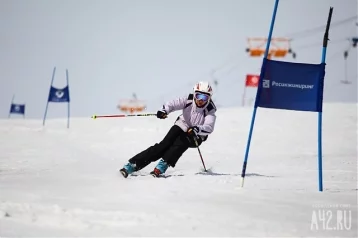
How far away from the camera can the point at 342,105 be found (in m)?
22.8

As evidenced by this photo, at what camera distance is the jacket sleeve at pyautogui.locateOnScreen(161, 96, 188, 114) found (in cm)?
730

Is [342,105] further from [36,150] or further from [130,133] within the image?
[36,150]

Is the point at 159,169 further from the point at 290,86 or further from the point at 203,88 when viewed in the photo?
the point at 290,86

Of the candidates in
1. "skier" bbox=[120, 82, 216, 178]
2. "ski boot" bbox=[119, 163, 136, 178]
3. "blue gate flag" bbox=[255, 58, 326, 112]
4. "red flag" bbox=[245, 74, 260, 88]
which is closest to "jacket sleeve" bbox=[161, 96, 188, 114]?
"skier" bbox=[120, 82, 216, 178]

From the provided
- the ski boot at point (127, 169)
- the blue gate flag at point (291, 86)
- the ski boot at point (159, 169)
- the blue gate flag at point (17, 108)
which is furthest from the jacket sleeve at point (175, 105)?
the blue gate flag at point (17, 108)

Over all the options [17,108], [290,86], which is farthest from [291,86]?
[17,108]

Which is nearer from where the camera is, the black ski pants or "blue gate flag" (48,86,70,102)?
the black ski pants

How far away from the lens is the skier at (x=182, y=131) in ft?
22.6

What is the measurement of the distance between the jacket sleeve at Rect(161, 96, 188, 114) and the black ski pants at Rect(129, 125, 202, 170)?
333 millimetres

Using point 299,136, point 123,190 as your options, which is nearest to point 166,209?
point 123,190

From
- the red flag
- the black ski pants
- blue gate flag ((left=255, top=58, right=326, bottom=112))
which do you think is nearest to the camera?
blue gate flag ((left=255, top=58, right=326, bottom=112))

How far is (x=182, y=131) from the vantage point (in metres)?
7.30

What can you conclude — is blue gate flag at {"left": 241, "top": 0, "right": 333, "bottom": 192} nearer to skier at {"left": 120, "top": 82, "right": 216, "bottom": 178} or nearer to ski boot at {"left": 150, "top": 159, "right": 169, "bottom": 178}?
skier at {"left": 120, "top": 82, "right": 216, "bottom": 178}

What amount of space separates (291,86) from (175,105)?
2479mm
